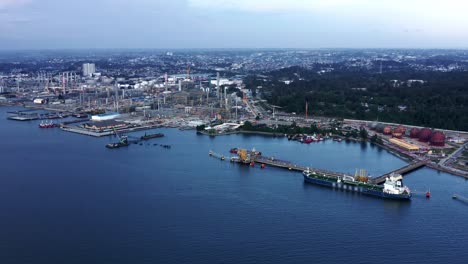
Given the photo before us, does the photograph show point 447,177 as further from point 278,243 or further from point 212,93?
point 212,93

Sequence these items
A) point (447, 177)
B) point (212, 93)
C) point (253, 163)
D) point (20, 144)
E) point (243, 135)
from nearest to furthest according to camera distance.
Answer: point (447, 177) → point (253, 163) → point (20, 144) → point (243, 135) → point (212, 93)

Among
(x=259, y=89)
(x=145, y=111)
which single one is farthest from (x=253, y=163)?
(x=259, y=89)

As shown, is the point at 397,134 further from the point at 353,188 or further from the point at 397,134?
the point at 353,188

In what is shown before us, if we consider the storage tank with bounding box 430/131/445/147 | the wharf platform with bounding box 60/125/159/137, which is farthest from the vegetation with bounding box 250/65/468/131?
the wharf platform with bounding box 60/125/159/137

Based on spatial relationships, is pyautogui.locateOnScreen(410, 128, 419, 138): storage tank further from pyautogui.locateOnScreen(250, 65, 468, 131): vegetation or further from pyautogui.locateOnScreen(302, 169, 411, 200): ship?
pyautogui.locateOnScreen(302, 169, 411, 200): ship

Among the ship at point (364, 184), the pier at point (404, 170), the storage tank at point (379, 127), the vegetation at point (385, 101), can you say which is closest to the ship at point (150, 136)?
the ship at point (364, 184)

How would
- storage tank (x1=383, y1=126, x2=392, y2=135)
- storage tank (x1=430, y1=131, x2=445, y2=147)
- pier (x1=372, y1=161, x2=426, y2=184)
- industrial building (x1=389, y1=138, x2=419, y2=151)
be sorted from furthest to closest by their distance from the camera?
storage tank (x1=383, y1=126, x2=392, y2=135)
storage tank (x1=430, y1=131, x2=445, y2=147)
industrial building (x1=389, y1=138, x2=419, y2=151)
pier (x1=372, y1=161, x2=426, y2=184)

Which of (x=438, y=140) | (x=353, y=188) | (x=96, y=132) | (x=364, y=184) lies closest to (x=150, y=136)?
(x=96, y=132)
